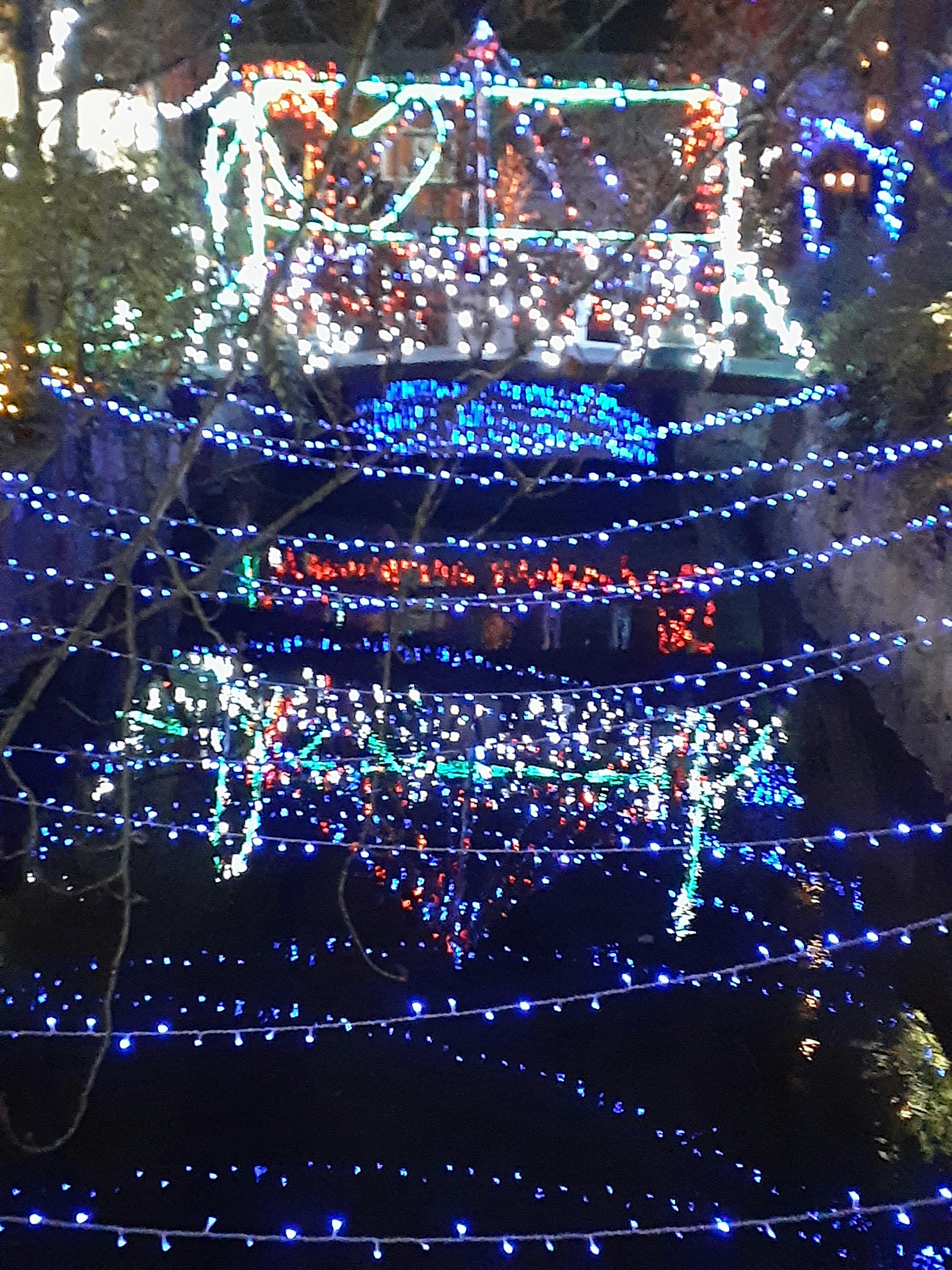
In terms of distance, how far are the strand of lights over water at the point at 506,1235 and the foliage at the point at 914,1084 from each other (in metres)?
0.25

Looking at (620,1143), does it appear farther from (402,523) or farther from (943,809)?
(402,523)

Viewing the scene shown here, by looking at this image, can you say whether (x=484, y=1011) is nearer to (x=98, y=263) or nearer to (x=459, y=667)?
A: (x=98, y=263)

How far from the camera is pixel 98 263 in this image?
5082 millimetres

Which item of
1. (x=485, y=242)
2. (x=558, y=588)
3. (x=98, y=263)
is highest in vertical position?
(x=485, y=242)

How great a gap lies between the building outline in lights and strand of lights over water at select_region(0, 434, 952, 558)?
1350mm

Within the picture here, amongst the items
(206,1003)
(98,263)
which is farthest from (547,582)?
(206,1003)

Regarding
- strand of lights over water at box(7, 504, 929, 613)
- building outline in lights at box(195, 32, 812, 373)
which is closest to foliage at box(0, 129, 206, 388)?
building outline in lights at box(195, 32, 812, 373)

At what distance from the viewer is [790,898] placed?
5.64 meters

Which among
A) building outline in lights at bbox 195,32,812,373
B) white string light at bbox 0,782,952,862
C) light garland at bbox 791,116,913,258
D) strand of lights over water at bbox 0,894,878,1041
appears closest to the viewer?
strand of lights over water at bbox 0,894,878,1041

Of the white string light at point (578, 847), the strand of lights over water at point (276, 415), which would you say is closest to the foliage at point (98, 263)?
the strand of lights over water at point (276, 415)

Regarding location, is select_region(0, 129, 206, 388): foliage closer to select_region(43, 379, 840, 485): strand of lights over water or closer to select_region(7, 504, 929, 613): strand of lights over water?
select_region(43, 379, 840, 485): strand of lights over water

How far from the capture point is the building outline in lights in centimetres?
1017

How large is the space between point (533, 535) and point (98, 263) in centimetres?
656

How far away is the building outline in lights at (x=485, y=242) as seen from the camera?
10.2m
